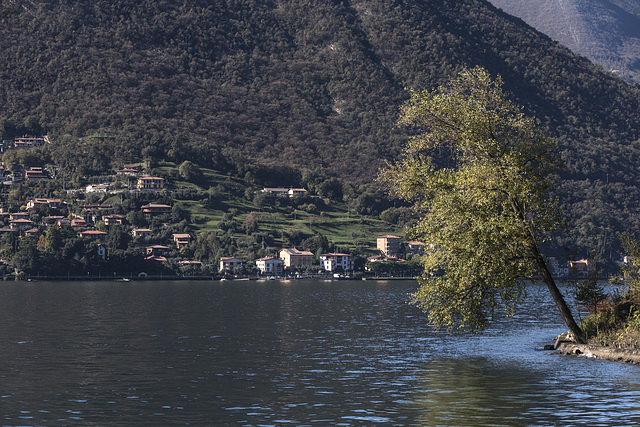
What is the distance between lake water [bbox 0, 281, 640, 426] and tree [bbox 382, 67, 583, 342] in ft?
12.6

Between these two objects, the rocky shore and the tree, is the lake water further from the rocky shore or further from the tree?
the tree

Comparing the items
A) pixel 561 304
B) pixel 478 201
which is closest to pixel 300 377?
pixel 478 201

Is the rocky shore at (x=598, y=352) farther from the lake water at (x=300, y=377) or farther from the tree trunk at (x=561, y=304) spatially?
the lake water at (x=300, y=377)

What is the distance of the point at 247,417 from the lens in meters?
32.0

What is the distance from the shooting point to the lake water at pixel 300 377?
32.2 m

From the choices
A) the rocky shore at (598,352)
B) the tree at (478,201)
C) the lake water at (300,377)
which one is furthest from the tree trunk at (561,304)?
the lake water at (300,377)

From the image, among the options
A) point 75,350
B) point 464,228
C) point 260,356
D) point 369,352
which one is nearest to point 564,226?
point 464,228

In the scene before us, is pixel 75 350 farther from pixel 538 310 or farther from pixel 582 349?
pixel 538 310

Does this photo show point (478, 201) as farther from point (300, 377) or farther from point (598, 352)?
point (300, 377)

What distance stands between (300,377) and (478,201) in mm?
13416

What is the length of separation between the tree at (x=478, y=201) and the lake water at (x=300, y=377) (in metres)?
3.85

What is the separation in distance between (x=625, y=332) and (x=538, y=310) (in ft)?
176

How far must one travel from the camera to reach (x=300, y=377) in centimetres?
4206

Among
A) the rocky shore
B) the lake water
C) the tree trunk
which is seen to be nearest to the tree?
the tree trunk
